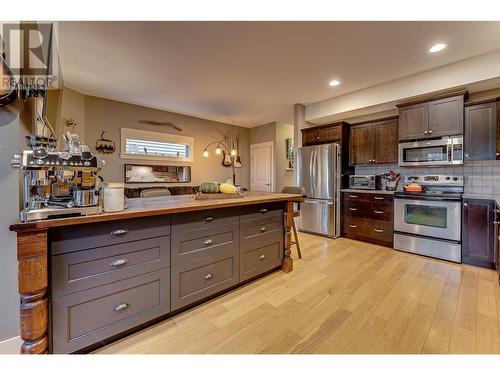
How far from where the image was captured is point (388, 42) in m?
2.27

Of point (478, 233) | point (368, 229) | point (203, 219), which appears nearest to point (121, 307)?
point (203, 219)

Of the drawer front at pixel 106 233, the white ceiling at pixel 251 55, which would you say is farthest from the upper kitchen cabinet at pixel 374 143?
the drawer front at pixel 106 233

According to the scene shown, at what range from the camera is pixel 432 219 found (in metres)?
2.97

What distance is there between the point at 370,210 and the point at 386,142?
120 cm

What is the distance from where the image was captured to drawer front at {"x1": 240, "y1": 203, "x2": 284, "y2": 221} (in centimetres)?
207

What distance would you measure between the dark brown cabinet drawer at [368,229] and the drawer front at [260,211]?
202 cm

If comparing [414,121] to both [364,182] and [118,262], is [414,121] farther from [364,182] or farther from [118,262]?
[118,262]

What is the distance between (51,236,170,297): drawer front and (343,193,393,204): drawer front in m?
3.32

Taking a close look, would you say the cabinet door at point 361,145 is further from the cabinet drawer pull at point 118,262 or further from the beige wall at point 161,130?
the cabinet drawer pull at point 118,262

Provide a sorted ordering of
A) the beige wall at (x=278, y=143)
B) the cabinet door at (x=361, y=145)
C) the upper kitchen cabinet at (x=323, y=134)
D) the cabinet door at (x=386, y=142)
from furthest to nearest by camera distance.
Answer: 1. the beige wall at (x=278, y=143)
2. the upper kitchen cabinet at (x=323, y=134)
3. the cabinet door at (x=361, y=145)
4. the cabinet door at (x=386, y=142)

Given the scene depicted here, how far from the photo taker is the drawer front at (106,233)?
3.83ft

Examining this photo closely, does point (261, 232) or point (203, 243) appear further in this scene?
point (261, 232)

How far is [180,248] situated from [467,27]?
10.9 ft
